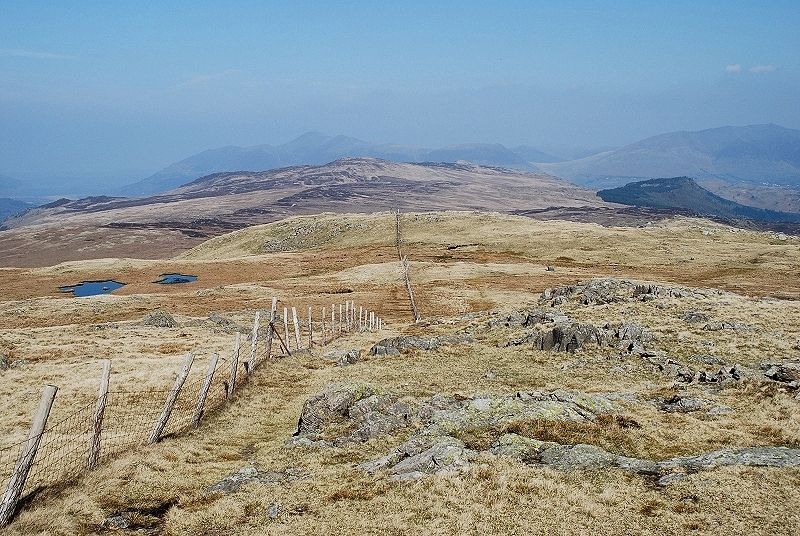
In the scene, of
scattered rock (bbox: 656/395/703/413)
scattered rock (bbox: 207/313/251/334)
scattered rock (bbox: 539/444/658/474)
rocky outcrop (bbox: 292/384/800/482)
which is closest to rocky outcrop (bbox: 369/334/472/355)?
rocky outcrop (bbox: 292/384/800/482)

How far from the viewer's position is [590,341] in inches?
1160

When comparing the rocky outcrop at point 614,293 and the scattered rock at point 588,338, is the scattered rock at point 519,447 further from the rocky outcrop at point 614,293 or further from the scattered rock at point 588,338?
the rocky outcrop at point 614,293

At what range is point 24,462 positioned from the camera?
39.2 ft

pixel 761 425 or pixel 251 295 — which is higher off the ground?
pixel 761 425

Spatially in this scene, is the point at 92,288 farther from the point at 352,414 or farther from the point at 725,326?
the point at 725,326

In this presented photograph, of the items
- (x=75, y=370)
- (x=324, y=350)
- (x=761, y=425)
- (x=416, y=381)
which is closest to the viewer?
(x=761, y=425)

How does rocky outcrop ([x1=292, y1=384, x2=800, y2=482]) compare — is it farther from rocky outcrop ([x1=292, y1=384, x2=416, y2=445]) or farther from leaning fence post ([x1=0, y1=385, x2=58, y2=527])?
leaning fence post ([x1=0, y1=385, x2=58, y2=527])

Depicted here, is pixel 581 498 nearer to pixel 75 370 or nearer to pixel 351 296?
pixel 75 370

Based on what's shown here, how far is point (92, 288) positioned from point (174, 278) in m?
12.9

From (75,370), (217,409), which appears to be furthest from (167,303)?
(217,409)

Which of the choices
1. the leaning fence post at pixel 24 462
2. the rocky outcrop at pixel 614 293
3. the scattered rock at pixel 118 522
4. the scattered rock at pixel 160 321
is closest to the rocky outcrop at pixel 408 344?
the rocky outcrop at pixel 614 293

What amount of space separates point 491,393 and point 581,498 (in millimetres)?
8928

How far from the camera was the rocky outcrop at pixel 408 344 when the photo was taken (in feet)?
101

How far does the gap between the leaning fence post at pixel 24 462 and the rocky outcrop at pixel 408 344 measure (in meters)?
19.7
